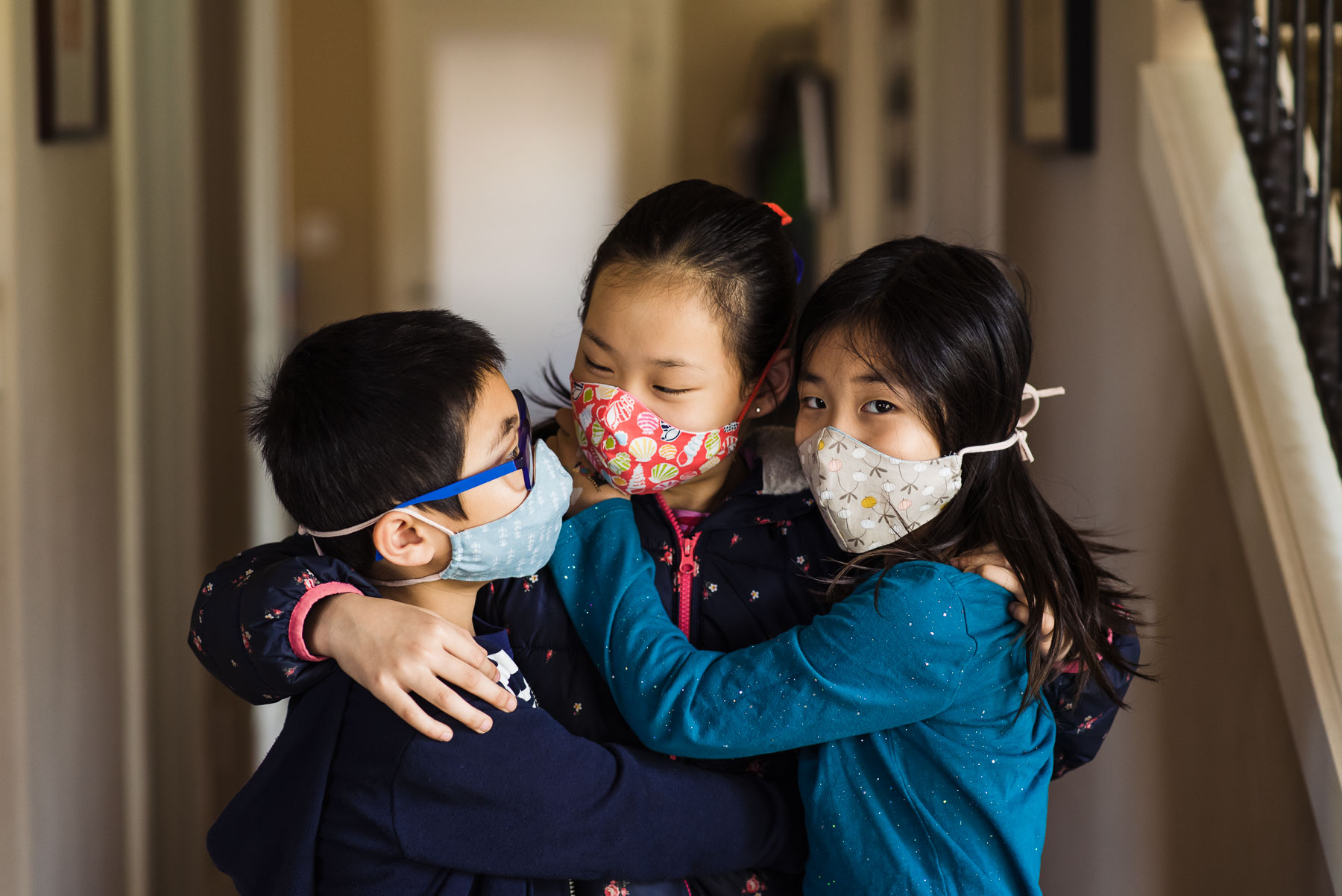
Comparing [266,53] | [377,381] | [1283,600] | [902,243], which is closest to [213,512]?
[266,53]

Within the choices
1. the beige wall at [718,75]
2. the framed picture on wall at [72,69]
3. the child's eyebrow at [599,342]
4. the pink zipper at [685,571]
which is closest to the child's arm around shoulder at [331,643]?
the pink zipper at [685,571]

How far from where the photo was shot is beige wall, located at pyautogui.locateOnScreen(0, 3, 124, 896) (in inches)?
70.2

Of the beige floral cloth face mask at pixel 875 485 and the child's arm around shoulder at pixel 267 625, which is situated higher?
the beige floral cloth face mask at pixel 875 485

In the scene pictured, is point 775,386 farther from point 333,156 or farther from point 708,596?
point 333,156

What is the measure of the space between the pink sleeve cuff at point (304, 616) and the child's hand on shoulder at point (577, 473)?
0.90 feet

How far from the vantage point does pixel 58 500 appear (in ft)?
6.52

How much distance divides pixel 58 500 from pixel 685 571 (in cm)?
137

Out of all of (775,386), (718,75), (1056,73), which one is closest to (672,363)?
(775,386)

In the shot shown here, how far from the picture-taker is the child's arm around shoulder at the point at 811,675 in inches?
41.3

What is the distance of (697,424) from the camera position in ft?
3.94

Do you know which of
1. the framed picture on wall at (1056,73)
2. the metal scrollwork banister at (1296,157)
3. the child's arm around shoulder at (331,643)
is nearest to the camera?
the child's arm around shoulder at (331,643)

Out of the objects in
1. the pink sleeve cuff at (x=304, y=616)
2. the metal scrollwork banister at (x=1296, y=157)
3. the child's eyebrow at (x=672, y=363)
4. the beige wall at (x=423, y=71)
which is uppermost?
the beige wall at (x=423, y=71)

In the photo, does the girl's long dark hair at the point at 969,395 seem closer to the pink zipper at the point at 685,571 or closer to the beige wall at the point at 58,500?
the pink zipper at the point at 685,571

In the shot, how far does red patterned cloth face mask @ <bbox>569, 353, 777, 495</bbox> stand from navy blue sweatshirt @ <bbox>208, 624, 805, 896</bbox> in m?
0.28
